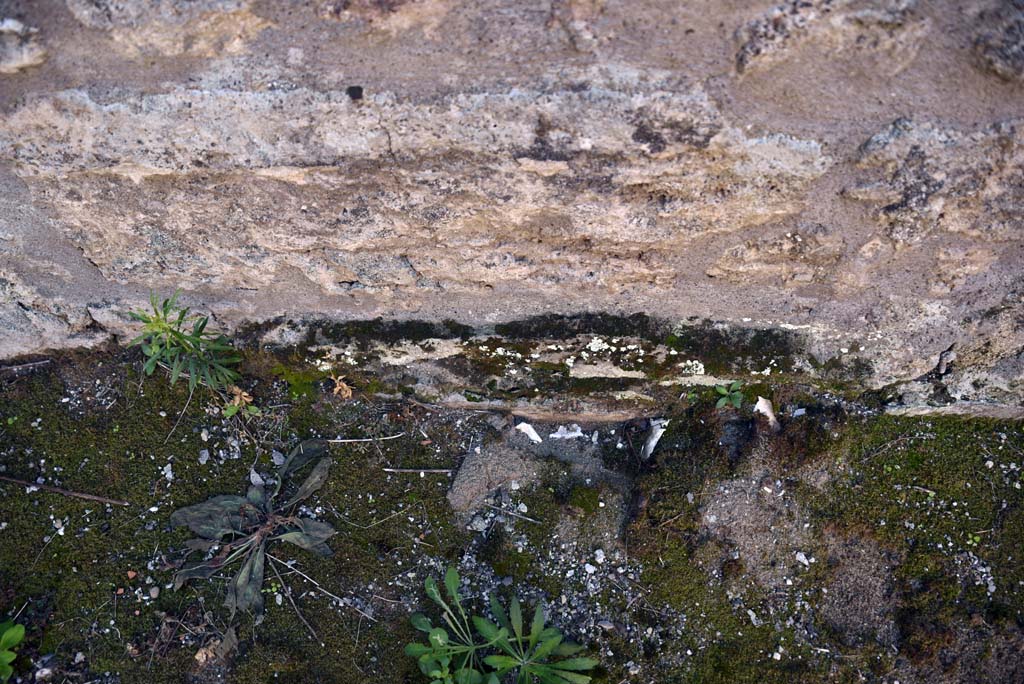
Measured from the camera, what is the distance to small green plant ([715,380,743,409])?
7.84 feet

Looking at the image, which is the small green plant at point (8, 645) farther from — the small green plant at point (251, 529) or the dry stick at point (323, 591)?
the dry stick at point (323, 591)

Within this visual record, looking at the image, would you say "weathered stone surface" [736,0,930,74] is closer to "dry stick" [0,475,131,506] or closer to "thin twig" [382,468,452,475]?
"thin twig" [382,468,452,475]

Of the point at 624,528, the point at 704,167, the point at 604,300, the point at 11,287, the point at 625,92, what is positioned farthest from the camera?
the point at 624,528

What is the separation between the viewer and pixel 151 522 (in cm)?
242

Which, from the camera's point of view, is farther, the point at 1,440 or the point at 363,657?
the point at 1,440

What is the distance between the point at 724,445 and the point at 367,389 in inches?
53.7

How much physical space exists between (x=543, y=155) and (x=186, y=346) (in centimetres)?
138

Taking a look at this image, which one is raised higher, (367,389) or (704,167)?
(704,167)

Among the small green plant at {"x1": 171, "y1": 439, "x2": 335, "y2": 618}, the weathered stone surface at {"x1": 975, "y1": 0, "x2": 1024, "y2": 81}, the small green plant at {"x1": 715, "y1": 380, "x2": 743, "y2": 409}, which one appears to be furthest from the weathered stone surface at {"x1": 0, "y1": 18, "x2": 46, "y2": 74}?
the small green plant at {"x1": 715, "y1": 380, "x2": 743, "y2": 409}

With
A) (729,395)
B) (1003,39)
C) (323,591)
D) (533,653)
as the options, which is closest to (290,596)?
(323,591)

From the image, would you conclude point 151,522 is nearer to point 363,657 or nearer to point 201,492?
point 201,492

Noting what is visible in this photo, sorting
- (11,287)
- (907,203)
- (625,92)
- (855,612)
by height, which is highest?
(625,92)

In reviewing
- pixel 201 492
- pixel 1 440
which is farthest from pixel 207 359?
pixel 1 440

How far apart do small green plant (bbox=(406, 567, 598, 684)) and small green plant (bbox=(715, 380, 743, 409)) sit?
0.99 meters
